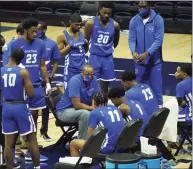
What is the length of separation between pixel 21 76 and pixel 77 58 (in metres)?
2.67

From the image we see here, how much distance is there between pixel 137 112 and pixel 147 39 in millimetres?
2438

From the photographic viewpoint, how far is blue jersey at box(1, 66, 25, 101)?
789 centimetres

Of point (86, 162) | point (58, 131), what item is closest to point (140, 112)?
point (86, 162)

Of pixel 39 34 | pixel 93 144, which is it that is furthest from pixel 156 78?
pixel 93 144

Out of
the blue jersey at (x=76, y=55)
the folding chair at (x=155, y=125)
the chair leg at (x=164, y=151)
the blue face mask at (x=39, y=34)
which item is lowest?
the chair leg at (x=164, y=151)

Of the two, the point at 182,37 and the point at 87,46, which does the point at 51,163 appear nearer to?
the point at 87,46

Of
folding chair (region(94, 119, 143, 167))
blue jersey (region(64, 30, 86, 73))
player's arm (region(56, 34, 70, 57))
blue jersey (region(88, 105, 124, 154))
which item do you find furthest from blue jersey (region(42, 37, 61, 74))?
folding chair (region(94, 119, 143, 167))

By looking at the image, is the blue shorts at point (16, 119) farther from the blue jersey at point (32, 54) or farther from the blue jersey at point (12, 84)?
the blue jersey at point (32, 54)

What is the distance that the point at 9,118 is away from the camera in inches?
316

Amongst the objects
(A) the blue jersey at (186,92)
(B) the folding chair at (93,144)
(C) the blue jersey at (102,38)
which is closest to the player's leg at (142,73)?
(C) the blue jersey at (102,38)

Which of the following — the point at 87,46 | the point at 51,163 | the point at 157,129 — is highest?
the point at 87,46

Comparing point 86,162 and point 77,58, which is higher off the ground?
point 77,58

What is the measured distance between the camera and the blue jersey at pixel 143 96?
28.3 feet

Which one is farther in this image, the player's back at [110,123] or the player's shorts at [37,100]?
the player's shorts at [37,100]
